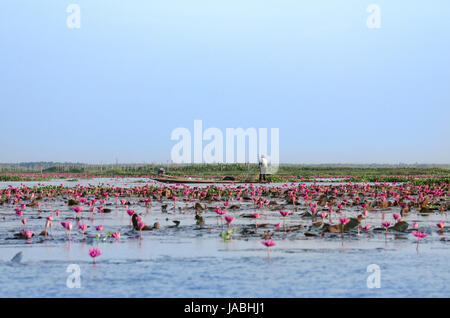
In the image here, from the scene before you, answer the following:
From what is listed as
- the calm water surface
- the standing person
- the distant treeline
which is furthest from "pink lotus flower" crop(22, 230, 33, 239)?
the distant treeline

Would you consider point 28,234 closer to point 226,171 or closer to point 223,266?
point 223,266

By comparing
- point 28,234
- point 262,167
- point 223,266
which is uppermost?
point 262,167

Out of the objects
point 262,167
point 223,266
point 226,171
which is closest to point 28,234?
point 223,266

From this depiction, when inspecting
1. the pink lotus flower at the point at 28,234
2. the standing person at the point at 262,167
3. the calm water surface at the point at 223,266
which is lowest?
the calm water surface at the point at 223,266

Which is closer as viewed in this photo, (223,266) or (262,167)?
(223,266)

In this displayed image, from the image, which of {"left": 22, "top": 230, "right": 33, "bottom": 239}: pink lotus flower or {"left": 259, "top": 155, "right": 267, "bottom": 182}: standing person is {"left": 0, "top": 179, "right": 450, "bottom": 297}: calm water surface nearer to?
{"left": 22, "top": 230, "right": 33, "bottom": 239}: pink lotus flower

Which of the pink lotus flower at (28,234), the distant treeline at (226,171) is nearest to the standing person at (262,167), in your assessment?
the distant treeline at (226,171)

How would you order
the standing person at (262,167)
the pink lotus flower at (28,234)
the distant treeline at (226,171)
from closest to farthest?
the pink lotus flower at (28,234) → the standing person at (262,167) → the distant treeline at (226,171)

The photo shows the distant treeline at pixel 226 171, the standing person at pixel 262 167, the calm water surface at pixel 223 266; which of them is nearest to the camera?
the calm water surface at pixel 223 266

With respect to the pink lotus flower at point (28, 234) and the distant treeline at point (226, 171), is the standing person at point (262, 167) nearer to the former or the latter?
the distant treeline at point (226, 171)

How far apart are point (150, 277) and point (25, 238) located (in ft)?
14.3

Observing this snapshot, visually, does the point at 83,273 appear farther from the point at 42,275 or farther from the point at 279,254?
the point at 279,254

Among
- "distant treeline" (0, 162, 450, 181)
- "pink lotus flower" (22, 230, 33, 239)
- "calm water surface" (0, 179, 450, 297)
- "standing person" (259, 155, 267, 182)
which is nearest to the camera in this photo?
"calm water surface" (0, 179, 450, 297)
